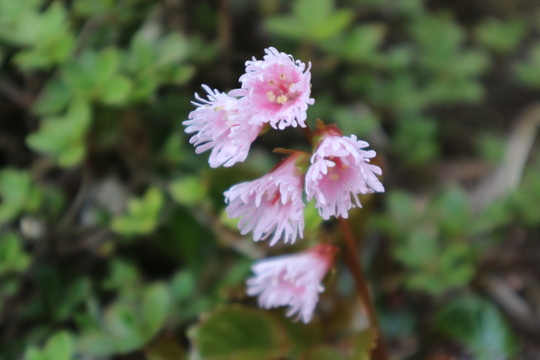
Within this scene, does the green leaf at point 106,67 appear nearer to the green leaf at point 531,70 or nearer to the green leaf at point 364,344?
the green leaf at point 364,344

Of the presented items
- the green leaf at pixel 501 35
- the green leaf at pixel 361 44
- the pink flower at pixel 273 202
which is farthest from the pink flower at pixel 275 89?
the green leaf at pixel 501 35

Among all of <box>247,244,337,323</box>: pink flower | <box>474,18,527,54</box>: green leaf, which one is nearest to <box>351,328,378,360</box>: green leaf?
<box>247,244,337,323</box>: pink flower

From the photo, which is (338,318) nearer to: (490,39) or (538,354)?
(538,354)

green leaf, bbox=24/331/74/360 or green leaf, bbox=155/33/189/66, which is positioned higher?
green leaf, bbox=155/33/189/66

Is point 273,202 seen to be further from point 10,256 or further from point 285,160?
point 10,256

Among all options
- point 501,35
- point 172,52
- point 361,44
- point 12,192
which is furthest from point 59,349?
point 501,35

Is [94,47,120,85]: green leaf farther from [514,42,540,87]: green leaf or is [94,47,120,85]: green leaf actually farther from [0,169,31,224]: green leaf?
[514,42,540,87]: green leaf
